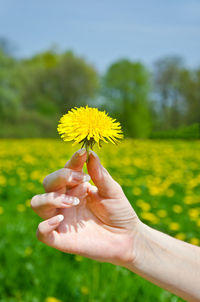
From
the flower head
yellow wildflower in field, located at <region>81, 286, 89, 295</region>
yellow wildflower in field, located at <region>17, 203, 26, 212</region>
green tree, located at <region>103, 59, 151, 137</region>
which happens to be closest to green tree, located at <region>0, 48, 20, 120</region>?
yellow wildflower in field, located at <region>17, 203, 26, 212</region>

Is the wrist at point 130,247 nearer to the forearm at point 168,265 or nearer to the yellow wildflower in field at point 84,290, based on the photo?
the forearm at point 168,265

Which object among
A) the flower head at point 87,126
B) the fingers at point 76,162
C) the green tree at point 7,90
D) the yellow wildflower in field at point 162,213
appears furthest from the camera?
the green tree at point 7,90

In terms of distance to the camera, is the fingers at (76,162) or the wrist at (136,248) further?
the wrist at (136,248)

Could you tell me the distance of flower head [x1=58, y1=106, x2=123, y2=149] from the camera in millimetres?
401

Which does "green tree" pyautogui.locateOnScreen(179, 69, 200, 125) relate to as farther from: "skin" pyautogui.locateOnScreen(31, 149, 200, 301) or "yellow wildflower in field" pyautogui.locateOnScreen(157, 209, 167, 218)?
"yellow wildflower in field" pyautogui.locateOnScreen(157, 209, 167, 218)

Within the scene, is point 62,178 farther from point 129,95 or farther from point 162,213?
point 162,213

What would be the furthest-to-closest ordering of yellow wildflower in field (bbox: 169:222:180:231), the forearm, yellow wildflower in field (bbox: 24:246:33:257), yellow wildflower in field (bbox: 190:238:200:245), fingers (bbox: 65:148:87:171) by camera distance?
yellow wildflower in field (bbox: 169:222:180:231)
yellow wildflower in field (bbox: 190:238:200:245)
yellow wildflower in field (bbox: 24:246:33:257)
the forearm
fingers (bbox: 65:148:87:171)

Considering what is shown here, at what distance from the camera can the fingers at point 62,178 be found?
22.0 inches

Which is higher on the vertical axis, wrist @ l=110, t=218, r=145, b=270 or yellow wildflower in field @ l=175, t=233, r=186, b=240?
wrist @ l=110, t=218, r=145, b=270

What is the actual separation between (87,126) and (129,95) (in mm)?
583

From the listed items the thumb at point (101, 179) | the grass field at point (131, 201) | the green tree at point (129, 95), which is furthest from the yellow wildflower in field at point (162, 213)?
the thumb at point (101, 179)

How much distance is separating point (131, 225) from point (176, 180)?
7.18 feet

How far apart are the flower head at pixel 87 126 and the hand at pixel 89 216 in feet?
0.48

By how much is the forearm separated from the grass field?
0.22 metres
